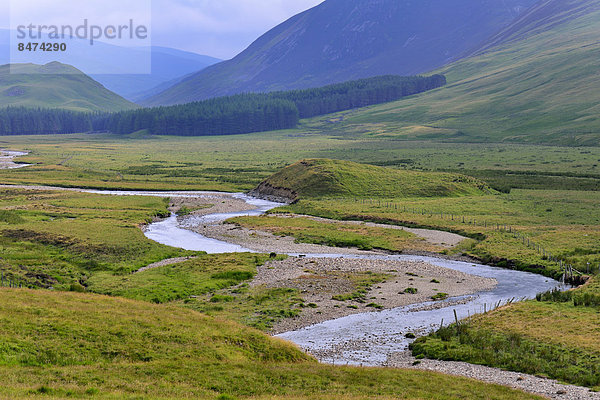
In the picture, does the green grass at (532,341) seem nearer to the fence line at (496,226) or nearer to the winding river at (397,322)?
the winding river at (397,322)

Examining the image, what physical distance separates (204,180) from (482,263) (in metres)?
108

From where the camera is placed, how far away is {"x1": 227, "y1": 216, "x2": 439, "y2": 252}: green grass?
78.0 meters

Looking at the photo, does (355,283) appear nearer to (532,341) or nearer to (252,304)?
(252,304)

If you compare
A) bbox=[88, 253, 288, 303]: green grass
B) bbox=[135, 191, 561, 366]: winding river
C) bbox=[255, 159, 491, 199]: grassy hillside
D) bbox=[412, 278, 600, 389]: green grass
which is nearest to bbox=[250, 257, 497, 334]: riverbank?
bbox=[135, 191, 561, 366]: winding river

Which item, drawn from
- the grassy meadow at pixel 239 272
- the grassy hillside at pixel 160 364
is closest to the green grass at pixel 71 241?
the grassy meadow at pixel 239 272

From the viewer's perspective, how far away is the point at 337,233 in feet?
278

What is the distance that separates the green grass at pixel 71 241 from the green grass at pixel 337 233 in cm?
1944

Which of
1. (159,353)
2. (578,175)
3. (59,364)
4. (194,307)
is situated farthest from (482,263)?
(578,175)

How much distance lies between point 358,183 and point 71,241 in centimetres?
7534

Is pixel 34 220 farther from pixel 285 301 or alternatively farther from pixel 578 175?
pixel 578 175

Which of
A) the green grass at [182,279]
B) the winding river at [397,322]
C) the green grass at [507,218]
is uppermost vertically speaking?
the green grass at [507,218]

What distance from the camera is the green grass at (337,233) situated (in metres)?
78.0

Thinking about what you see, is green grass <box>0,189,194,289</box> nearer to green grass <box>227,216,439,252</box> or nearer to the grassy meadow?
the grassy meadow

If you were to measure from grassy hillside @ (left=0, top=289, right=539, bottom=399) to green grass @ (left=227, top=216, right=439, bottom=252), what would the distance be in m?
→ 41.1
